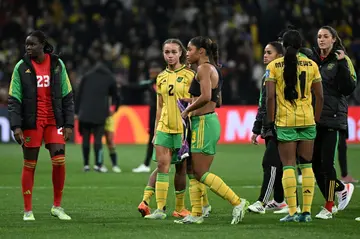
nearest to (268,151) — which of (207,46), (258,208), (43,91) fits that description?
(258,208)

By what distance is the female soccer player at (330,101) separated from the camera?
452 inches

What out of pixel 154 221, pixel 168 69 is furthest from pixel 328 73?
pixel 154 221

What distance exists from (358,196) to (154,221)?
14.0 ft

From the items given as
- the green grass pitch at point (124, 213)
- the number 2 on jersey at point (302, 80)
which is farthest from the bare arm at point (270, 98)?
the green grass pitch at point (124, 213)

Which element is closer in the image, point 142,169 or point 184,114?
point 184,114

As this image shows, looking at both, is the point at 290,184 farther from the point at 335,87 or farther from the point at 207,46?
the point at 207,46

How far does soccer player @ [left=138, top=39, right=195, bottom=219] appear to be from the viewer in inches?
445

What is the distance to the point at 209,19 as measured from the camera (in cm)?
3116

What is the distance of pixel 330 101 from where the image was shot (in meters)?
11.7

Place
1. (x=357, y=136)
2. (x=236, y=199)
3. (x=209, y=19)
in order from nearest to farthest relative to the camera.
→ (x=236, y=199)
(x=357, y=136)
(x=209, y=19)

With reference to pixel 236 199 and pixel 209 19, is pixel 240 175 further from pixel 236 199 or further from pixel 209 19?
pixel 209 19

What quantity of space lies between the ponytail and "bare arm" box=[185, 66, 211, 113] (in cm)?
87

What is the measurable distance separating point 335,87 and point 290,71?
1.46 meters

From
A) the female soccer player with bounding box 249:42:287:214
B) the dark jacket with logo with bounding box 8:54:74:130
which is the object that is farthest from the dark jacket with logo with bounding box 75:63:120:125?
the dark jacket with logo with bounding box 8:54:74:130
